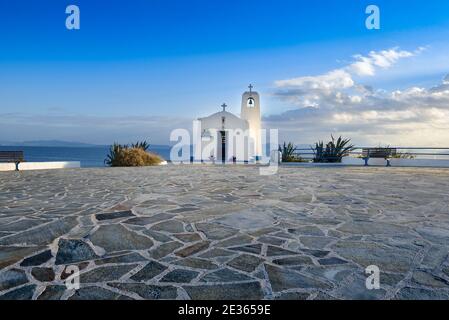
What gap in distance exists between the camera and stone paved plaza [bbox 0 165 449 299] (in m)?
2.63

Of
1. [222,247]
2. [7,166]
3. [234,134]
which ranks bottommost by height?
[222,247]

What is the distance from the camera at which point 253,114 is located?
2189cm

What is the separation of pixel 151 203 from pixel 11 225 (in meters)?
2.28

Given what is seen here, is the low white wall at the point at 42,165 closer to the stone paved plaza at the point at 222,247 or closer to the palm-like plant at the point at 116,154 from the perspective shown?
the palm-like plant at the point at 116,154

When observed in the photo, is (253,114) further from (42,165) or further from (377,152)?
(42,165)

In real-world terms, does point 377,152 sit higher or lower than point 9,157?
higher

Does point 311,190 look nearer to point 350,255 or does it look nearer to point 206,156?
point 350,255

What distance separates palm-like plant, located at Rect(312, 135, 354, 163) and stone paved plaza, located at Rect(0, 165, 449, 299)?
13.1 meters

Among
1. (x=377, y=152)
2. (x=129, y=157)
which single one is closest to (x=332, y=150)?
(x=377, y=152)

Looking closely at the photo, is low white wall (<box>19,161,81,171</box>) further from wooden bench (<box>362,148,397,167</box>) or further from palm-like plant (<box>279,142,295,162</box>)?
wooden bench (<box>362,148,397,167</box>)

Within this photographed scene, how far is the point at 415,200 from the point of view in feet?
21.7

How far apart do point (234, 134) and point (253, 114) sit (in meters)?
1.99
